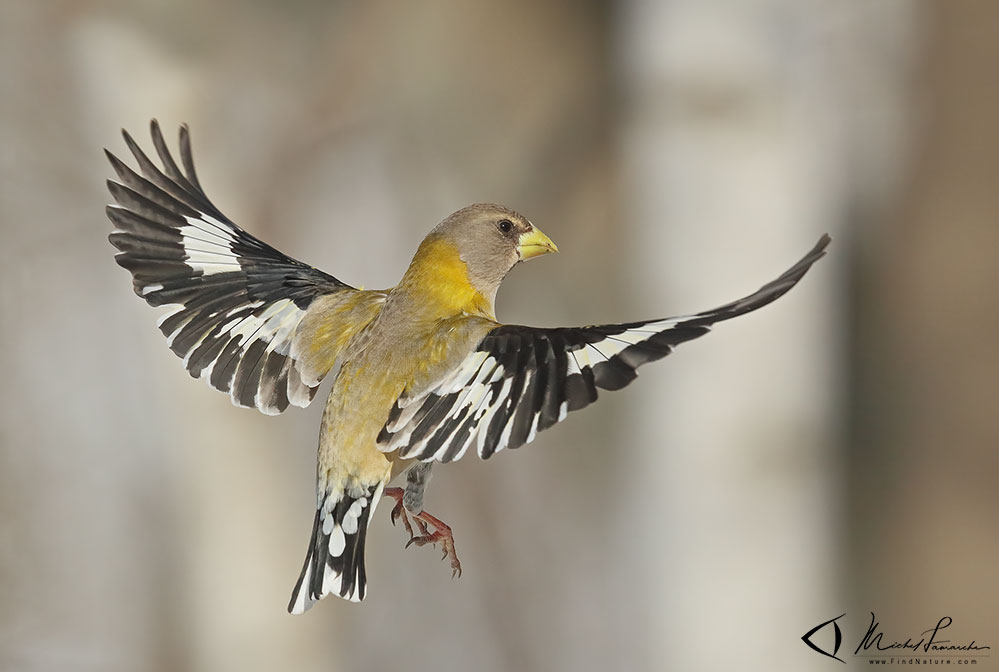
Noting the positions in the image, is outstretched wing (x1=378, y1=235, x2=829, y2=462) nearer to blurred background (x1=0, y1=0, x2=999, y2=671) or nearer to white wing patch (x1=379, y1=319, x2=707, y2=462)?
white wing patch (x1=379, y1=319, x2=707, y2=462)

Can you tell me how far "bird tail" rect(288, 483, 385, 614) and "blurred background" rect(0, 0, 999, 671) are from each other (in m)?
0.76

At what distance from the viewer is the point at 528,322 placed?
4.33ft

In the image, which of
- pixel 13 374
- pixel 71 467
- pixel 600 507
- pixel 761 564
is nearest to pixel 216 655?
pixel 71 467

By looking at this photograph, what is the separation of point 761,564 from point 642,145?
1.93 feet

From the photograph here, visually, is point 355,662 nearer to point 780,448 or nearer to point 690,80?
point 780,448

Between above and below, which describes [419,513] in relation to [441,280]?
below

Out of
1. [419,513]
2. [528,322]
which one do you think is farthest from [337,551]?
[528,322]

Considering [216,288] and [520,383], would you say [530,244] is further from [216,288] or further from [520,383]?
[216,288]

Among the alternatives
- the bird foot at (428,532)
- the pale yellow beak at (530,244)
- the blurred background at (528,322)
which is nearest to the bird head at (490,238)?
the pale yellow beak at (530,244)

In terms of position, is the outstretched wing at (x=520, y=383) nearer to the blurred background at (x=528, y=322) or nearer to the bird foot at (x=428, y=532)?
the bird foot at (x=428, y=532)

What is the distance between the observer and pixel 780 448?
1.28 m

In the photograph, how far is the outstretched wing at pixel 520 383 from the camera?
0.38m

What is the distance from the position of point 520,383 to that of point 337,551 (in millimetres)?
117

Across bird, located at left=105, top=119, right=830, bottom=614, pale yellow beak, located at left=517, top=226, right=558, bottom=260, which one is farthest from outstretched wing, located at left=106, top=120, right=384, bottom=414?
pale yellow beak, located at left=517, top=226, right=558, bottom=260
